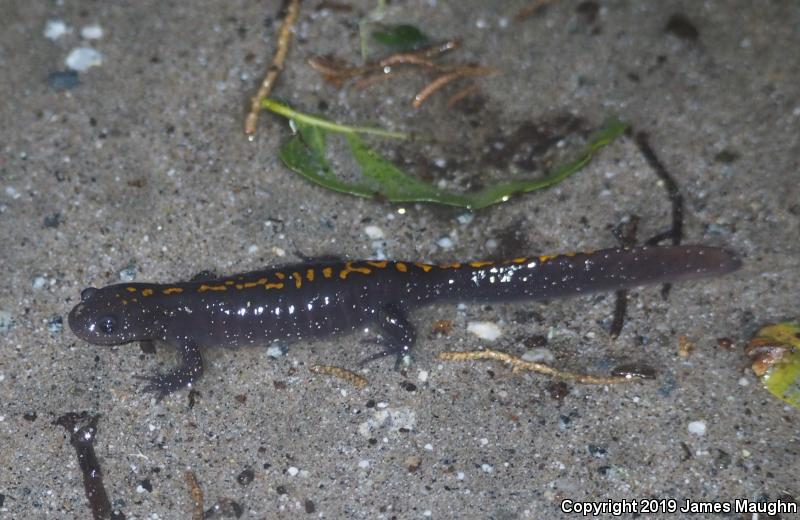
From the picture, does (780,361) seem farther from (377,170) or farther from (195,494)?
(195,494)

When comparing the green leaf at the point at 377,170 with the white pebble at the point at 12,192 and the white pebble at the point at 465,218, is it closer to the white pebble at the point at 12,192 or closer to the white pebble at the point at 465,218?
the white pebble at the point at 465,218

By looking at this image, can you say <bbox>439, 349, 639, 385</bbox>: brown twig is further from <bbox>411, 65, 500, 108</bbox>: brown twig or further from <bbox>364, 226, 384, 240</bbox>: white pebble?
<bbox>411, 65, 500, 108</bbox>: brown twig

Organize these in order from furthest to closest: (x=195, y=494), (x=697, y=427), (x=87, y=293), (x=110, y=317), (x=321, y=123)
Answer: (x=321, y=123) → (x=87, y=293) → (x=110, y=317) → (x=697, y=427) → (x=195, y=494)

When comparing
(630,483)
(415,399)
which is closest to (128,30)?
(415,399)

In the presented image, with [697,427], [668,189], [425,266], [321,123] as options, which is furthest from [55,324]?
[668,189]

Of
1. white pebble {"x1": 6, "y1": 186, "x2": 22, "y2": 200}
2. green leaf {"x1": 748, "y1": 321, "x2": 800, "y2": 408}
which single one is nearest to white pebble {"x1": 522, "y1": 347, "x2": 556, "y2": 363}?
green leaf {"x1": 748, "y1": 321, "x2": 800, "y2": 408}

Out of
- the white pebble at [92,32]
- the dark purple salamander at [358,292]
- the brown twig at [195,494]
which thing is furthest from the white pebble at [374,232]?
the white pebble at [92,32]
